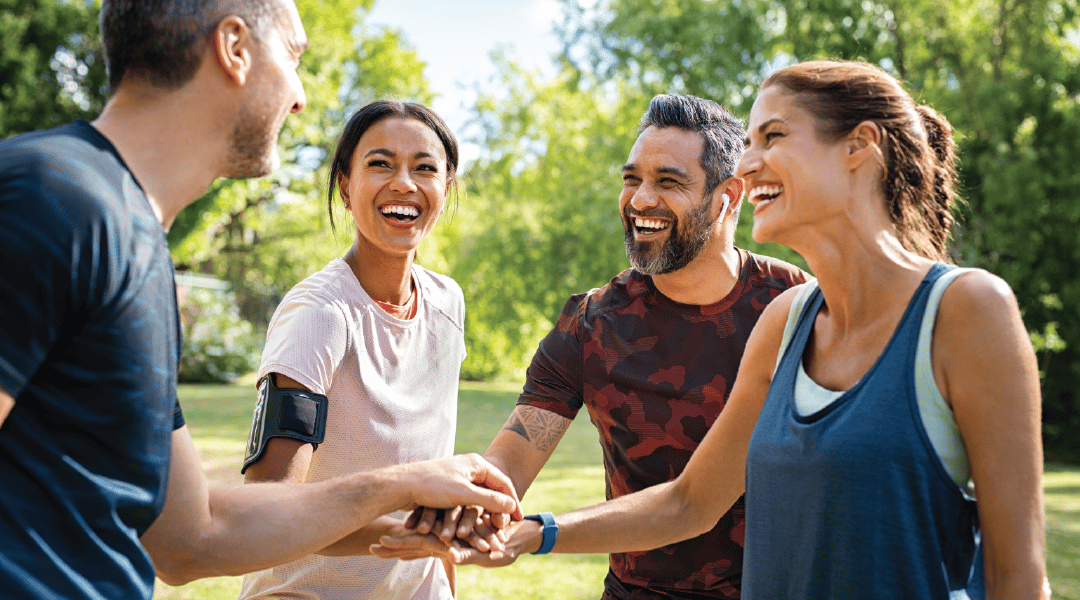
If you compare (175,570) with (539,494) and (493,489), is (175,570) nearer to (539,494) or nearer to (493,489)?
(493,489)

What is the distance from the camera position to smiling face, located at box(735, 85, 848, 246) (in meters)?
2.19

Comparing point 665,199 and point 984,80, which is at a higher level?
point 984,80

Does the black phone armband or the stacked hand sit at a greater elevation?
the black phone armband

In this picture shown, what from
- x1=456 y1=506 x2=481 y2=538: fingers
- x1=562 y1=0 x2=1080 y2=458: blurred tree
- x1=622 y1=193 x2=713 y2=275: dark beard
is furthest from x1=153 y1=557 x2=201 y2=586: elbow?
x1=562 y1=0 x2=1080 y2=458: blurred tree

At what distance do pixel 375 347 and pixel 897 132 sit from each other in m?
1.82

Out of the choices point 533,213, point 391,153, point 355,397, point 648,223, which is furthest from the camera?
point 533,213

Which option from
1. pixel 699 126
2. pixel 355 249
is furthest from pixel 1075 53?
pixel 355 249

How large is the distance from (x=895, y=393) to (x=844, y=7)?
1767 cm

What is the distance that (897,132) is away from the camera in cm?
218

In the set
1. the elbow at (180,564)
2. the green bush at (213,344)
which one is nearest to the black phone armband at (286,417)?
the elbow at (180,564)

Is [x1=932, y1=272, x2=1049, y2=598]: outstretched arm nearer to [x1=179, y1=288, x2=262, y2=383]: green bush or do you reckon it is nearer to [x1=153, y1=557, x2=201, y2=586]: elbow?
[x1=153, y1=557, x2=201, y2=586]: elbow

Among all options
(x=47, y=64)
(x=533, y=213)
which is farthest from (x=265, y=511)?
(x=533, y=213)

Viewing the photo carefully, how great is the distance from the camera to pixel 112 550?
1497mm

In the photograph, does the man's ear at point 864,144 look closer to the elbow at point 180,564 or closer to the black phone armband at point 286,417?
the black phone armband at point 286,417
